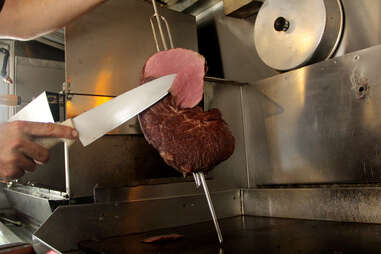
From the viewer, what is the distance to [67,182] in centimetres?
163

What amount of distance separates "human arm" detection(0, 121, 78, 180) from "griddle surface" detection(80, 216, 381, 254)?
40 centimetres

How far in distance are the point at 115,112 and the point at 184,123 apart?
0.26m

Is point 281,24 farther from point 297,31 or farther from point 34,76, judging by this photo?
point 34,76

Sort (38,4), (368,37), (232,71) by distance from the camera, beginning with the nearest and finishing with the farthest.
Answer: (368,37), (38,4), (232,71)

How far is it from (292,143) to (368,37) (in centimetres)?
63

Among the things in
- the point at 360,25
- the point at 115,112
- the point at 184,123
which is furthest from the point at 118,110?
the point at 360,25

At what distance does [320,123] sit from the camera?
1711 mm

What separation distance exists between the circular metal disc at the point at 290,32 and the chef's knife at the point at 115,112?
0.83 meters

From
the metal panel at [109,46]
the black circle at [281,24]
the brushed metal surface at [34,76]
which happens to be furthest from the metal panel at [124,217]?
the brushed metal surface at [34,76]

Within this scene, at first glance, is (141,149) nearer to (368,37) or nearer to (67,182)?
(67,182)

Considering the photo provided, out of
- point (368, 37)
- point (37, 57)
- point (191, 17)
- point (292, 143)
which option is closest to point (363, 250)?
point (292, 143)

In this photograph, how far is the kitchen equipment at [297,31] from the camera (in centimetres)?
168

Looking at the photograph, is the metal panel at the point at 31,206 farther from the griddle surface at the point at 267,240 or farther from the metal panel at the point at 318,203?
the metal panel at the point at 318,203

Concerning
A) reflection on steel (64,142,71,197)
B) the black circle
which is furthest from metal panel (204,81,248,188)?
reflection on steel (64,142,71,197)
